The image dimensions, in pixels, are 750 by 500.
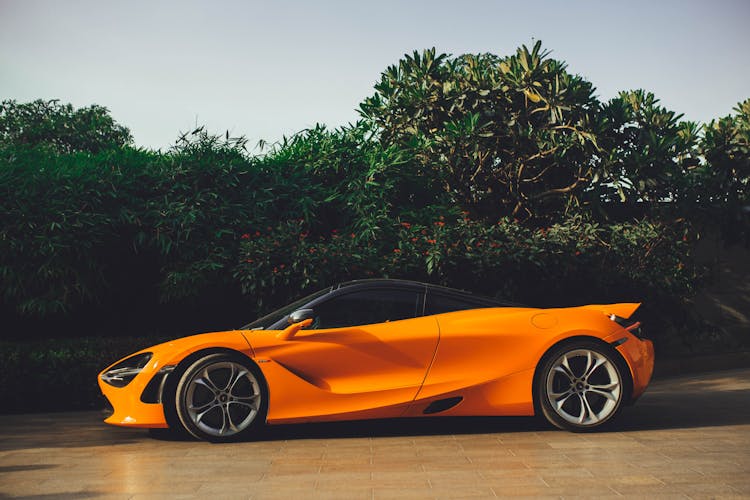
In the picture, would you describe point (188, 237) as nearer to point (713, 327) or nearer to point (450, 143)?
point (450, 143)

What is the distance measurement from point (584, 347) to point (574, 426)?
64 centimetres

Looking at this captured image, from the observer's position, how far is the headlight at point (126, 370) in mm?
6129

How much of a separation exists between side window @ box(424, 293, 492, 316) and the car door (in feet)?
0.58

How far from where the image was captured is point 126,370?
619 centimetres

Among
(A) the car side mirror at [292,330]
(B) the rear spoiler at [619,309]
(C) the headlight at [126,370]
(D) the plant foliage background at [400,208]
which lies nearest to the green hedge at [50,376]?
(D) the plant foliage background at [400,208]

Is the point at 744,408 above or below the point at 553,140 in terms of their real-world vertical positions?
below

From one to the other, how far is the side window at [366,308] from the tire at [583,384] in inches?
47.6

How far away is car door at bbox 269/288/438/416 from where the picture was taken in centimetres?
600

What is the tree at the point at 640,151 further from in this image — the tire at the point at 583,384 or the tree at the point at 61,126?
the tree at the point at 61,126

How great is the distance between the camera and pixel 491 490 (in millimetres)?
4289

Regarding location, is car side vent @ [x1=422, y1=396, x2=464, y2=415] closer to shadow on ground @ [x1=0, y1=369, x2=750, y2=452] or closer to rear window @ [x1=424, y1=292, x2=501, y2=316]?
shadow on ground @ [x1=0, y1=369, x2=750, y2=452]

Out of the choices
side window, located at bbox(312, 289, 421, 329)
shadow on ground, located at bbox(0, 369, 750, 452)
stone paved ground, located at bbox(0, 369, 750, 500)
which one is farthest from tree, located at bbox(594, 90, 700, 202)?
side window, located at bbox(312, 289, 421, 329)

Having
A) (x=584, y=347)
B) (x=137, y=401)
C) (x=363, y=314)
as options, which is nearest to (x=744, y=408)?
(x=584, y=347)

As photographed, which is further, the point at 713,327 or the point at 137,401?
the point at 713,327
